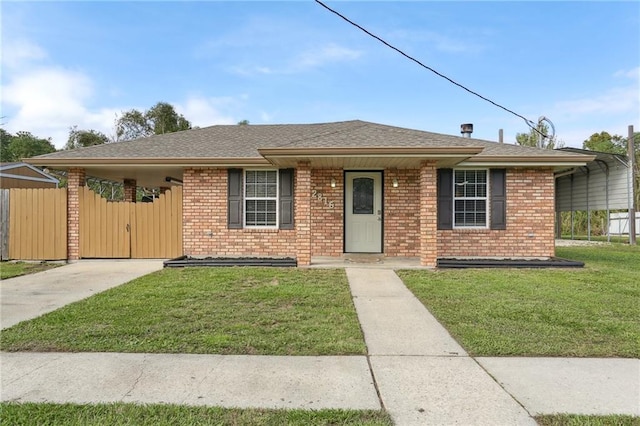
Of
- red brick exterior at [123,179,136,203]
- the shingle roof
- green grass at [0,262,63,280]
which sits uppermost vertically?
the shingle roof

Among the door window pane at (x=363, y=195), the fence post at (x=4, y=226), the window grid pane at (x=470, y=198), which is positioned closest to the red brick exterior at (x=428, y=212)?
the window grid pane at (x=470, y=198)

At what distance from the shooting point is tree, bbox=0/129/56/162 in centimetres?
A: 3338

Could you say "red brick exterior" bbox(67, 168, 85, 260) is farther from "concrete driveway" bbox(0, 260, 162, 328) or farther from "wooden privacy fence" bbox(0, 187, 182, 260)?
"concrete driveway" bbox(0, 260, 162, 328)

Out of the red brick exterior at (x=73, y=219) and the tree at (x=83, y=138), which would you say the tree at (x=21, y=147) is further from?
the red brick exterior at (x=73, y=219)

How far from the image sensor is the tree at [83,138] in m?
29.0

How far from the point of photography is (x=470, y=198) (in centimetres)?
962

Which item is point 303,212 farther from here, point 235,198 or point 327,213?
point 235,198

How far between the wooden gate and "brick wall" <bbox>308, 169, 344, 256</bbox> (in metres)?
3.45

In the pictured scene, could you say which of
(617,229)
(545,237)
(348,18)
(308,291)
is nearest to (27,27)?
(348,18)

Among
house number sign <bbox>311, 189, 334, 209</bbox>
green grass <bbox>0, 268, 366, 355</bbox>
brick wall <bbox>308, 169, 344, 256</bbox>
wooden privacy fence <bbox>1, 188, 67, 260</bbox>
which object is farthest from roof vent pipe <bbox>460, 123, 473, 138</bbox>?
wooden privacy fence <bbox>1, 188, 67, 260</bbox>

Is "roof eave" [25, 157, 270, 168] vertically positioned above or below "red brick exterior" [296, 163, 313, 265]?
above

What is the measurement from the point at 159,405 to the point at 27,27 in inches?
424

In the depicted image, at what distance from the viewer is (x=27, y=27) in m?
9.33

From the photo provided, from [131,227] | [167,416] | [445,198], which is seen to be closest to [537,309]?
[167,416]
